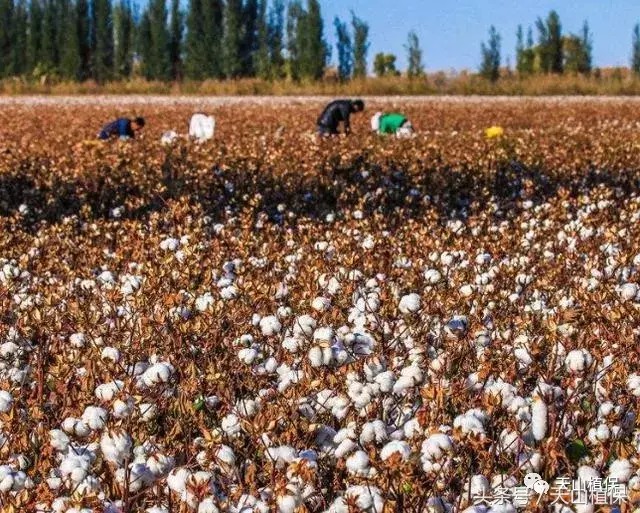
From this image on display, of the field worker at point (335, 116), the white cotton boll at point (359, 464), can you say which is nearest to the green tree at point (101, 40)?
the field worker at point (335, 116)

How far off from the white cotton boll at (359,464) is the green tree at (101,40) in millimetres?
62427

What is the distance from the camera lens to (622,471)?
2633 mm

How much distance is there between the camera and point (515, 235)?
6.69 meters

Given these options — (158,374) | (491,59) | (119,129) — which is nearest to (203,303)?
(158,374)

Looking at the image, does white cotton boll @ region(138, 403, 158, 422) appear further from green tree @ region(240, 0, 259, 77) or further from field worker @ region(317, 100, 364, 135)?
green tree @ region(240, 0, 259, 77)

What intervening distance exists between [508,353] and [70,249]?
412 centimetres

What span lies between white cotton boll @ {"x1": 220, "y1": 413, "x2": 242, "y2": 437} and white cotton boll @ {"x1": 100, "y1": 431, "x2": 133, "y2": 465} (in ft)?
1.41

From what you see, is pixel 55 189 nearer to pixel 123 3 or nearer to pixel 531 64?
pixel 531 64

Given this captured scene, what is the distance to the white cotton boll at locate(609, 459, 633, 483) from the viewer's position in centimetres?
263

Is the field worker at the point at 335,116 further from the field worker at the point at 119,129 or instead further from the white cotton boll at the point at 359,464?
the white cotton boll at the point at 359,464

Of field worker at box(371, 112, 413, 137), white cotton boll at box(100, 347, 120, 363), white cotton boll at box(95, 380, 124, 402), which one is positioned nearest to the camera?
white cotton boll at box(95, 380, 124, 402)

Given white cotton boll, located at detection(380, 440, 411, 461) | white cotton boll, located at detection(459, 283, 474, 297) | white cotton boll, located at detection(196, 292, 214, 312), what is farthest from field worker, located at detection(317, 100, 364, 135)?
white cotton boll, located at detection(380, 440, 411, 461)

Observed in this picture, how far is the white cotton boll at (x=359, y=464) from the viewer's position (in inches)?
99.7

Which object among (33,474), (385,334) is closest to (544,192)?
(385,334)
